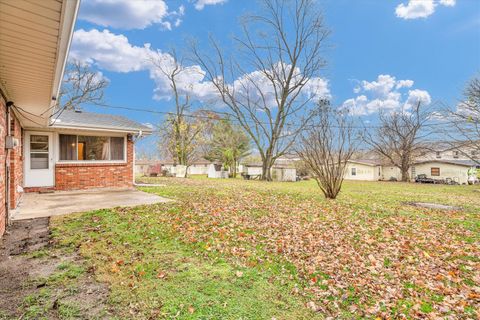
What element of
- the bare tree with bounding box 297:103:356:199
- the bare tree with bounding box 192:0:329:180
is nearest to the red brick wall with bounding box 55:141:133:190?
the bare tree with bounding box 297:103:356:199

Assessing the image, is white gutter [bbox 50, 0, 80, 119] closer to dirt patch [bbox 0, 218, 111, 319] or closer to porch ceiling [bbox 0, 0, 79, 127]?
porch ceiling [bbox 0, 0, 79, 127]

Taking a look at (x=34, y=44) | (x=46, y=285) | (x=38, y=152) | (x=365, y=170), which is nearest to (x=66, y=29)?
(x=34, y=44)

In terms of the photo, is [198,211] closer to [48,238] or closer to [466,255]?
[48,238]

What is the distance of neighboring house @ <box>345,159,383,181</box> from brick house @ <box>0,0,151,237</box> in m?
31.6

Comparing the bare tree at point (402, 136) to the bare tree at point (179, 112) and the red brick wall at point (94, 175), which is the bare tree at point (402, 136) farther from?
the red brick wall at point (94, 175)

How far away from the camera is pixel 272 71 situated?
23.4 metres

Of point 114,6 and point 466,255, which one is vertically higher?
point 114,6

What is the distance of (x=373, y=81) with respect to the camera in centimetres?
3272

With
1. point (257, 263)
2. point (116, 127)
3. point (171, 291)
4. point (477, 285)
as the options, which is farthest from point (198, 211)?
point (116, 127)

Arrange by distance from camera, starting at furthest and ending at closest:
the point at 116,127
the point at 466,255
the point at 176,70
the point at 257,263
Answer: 1. the point at 176,70
2. the point at 116,127
3. the point at 466,255
4. the point at 257,263

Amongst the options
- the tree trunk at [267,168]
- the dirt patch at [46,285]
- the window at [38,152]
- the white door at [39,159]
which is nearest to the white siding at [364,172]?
the tree trunk at [267,168]

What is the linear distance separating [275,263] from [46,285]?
2.95m

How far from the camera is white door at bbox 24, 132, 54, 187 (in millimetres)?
9555

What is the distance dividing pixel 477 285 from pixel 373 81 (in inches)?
1371
